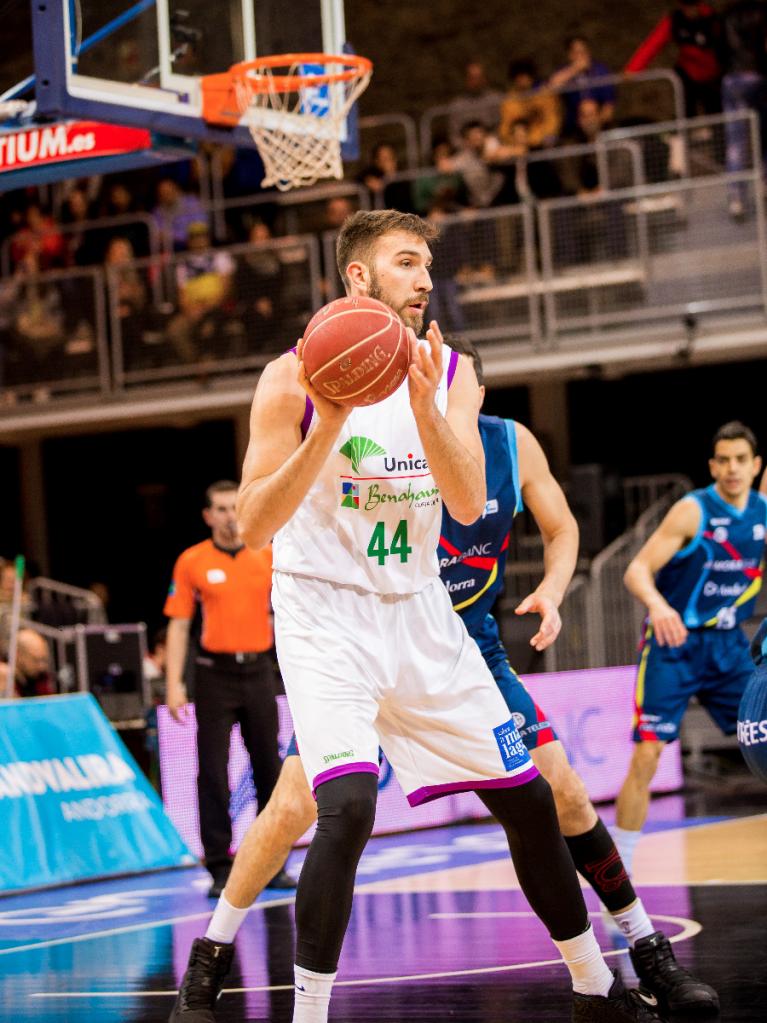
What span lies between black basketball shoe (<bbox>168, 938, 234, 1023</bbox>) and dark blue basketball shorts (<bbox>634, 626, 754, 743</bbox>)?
3.19m

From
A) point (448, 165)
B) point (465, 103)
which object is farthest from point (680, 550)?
point (465, 103)

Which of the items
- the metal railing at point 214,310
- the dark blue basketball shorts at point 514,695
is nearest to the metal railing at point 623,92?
the metal railing at point 214,310

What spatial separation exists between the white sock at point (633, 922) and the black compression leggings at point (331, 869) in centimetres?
146

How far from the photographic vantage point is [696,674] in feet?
25.1

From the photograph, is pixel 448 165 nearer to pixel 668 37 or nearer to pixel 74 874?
pixel 668 37

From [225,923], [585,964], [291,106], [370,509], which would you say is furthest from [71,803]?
[370,509]

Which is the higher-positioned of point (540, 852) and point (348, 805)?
point (348, 805)

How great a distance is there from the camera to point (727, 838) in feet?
30.5

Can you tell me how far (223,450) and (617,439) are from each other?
4.76 metres

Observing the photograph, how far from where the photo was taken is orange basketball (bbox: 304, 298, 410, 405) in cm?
372

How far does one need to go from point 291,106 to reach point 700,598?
11.5ft

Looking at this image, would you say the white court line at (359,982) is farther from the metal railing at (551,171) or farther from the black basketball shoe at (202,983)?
the metal railing at (551,171)

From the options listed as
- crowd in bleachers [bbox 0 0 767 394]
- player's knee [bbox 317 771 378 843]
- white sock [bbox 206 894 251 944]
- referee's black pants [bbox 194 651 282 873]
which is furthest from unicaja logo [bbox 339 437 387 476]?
crowd in bleachers [bbox 0 0 767 394]

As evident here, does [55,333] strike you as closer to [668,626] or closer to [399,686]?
[668,626]
